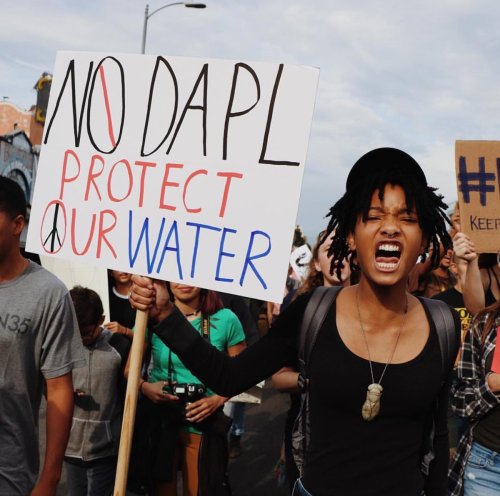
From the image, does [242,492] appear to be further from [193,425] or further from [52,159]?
[52,159]

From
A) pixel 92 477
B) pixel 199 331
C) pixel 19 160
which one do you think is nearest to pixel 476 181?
pixel 199 331

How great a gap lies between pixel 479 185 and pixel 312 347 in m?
2.08

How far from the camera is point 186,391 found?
3508mm

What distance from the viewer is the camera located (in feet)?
11.5

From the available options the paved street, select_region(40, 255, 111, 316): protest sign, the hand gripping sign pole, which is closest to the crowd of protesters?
the hand gripping sign pole

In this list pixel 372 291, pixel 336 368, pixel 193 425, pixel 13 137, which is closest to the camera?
pixel 336 368

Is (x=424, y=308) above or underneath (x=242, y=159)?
underneath

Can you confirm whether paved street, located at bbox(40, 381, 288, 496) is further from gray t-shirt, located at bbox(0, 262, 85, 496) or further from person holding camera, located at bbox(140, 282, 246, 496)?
gray t-shirt, located at bbox(0, 262, 85, 496)

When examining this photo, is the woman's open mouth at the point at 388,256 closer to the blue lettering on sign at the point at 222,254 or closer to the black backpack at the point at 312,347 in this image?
the black backpack at the point at 312,347

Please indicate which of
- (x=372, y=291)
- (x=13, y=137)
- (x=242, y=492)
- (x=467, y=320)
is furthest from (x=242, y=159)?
(x=13, y=137)

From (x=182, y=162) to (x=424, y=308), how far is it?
98cm

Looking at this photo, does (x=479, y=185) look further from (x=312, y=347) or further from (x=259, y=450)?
(x=259, y=450)

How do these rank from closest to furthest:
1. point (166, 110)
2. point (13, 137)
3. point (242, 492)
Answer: point (166, 110) < point (242, 492) < point (13, 137)

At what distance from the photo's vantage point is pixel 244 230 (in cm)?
227
